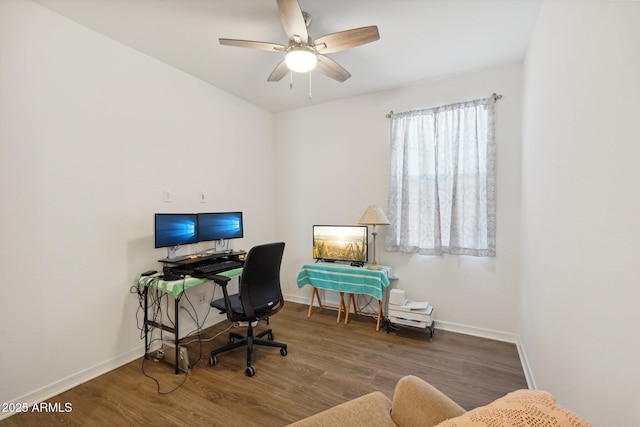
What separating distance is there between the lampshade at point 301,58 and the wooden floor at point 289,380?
245cm

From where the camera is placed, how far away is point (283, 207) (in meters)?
4.21

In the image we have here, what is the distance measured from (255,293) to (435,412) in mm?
1676

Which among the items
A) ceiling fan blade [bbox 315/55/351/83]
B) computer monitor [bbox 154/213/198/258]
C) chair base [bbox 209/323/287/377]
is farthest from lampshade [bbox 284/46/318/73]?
chair base [bbox 209/323/287/377]

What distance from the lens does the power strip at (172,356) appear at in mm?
2303

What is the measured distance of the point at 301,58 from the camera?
2.03 meters

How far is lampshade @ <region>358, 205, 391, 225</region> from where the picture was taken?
310 centimetres

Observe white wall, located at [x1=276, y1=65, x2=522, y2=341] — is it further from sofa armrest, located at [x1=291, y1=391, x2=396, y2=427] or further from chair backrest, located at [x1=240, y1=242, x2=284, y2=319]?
sofa armrest, located at [x1=291, y1=391, x2=396, y2=427]

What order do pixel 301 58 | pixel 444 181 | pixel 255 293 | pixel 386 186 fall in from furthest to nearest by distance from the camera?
pixel 386 186, pixel 444 181, pixel 255 293, pixel 301 58

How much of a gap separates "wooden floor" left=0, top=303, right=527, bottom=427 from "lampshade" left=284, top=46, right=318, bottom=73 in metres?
2.45

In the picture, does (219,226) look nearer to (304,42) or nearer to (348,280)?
(348,280)

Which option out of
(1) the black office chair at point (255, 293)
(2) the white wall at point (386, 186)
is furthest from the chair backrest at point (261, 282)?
(2) the white wall at point (386, 186)

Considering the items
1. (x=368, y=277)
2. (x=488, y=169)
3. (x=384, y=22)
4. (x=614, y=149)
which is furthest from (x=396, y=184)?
(x=614, y=149)

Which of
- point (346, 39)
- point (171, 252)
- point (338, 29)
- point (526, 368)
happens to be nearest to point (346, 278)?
point (526, 368)

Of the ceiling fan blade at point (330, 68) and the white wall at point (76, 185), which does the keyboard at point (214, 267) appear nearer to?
the white wall at point (76, 185)
